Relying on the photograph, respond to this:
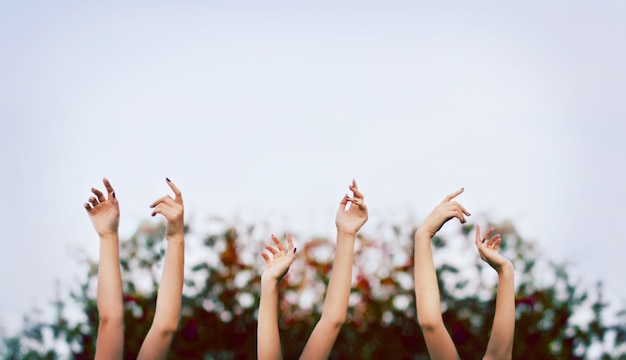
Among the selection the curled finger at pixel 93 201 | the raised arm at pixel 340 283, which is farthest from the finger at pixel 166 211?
the raised arm at pixel 340 283

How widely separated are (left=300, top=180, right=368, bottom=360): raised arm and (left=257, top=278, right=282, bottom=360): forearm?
6.9 inches

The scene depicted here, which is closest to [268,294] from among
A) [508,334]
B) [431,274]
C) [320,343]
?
[320,343]

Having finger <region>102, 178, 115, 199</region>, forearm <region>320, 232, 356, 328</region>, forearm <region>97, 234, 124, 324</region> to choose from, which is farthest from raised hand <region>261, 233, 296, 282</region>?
finger <region>102, 178, 115, 199</region>

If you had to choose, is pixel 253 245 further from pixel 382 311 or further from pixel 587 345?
pixel 587 345

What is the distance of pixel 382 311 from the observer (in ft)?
28.1

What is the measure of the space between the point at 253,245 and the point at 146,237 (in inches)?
40.0

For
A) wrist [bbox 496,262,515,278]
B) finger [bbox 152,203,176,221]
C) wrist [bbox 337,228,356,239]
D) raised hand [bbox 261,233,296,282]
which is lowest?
wrist [bbox 496,262,515,278]

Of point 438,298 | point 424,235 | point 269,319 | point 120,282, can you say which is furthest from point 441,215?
point 120,282

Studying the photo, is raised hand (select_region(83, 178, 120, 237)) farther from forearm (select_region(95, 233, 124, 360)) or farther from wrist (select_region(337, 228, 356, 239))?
wrist (select_region(337, 228, 356, 239))

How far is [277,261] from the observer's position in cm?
514

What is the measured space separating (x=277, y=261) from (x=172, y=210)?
632mm

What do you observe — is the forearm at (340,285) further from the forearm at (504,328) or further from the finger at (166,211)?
the finger at (166,211)

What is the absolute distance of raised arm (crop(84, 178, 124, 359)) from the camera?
16.5 feet

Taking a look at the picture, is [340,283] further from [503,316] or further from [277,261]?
[503,316]
